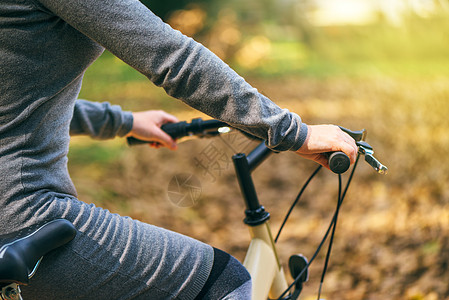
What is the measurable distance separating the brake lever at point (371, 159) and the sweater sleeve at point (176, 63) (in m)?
0.17

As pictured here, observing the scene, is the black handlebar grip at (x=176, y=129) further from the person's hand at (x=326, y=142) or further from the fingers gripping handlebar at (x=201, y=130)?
the person's hand at (x=326, y=142)

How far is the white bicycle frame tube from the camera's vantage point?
1499 millimetres

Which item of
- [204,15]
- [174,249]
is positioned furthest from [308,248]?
[204,15]

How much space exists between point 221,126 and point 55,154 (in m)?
0.58

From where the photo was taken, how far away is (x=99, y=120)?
1.64 metres

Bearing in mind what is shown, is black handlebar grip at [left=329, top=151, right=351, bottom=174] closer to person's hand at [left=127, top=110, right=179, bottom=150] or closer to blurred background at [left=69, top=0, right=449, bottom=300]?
blurred background at [left=69, top=0, right=449, bottom=300]

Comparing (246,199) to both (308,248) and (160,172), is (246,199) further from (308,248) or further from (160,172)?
(160,172)

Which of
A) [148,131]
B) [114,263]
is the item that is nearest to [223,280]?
[114,263]

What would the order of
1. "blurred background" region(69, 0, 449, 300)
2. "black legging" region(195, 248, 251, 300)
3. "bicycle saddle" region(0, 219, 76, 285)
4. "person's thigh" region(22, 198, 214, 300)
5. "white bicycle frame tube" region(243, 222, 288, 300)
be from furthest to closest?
"blurred background" region(69, 0, 449, 300) < "white bicycle frame tube" region(243, 222, 288, 300) < "black legging" region(195, 248, 251, 300) < "person's thigh" region(22, 198, 214, 300) < "bicycle saddle" region(0, 219, 76, 285)

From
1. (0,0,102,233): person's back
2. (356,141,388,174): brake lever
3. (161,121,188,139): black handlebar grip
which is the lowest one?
(0,0,102,233): person's back

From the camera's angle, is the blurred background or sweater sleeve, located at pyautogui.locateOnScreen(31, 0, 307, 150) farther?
the blurred background

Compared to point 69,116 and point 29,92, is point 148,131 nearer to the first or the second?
point 69,116

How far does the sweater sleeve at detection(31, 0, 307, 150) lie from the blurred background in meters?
0.49

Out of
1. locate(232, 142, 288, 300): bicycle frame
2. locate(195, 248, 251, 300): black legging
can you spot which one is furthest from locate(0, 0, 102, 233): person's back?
locate(232, 142, 288, 300): bicycle frame
